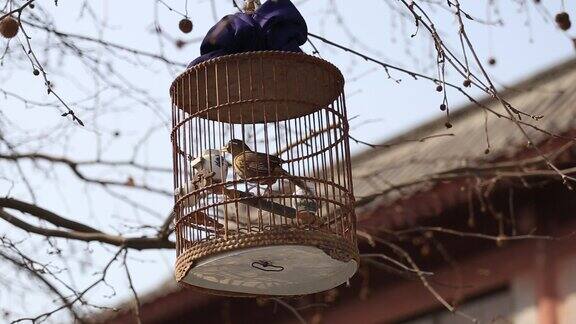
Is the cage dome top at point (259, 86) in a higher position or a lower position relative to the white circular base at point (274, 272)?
higher

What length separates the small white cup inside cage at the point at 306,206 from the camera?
502 centimetres

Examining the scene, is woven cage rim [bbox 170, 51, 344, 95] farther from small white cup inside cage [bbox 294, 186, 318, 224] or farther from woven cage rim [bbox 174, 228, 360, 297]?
woven cage rim [bbox 174, 228, 360, 297]

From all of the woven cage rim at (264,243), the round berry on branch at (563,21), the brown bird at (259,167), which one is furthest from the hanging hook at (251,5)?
the round berry on branch at (563,21)

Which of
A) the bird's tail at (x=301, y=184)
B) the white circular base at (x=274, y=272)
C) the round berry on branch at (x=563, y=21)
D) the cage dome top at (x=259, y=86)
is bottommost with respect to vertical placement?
the white circular base at (x=274, y=272)

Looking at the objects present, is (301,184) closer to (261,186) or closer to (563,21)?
(261,186)

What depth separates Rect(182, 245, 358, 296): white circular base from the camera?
489 centimetres

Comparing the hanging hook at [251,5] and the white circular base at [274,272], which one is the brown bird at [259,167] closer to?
the white circular base at [274,272]

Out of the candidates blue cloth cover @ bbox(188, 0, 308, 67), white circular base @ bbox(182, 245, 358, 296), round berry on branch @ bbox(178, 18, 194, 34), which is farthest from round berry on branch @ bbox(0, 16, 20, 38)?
white circular base @ bbox(182, 245, 358, 296)

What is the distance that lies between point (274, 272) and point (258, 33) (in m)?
0.91

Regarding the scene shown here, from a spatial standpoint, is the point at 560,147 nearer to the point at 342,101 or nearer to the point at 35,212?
the point at 342,101

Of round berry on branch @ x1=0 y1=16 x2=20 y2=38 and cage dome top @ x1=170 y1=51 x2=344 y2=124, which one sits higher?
round berry on branch @ x1=0 y1=16 x2=20 y2=38

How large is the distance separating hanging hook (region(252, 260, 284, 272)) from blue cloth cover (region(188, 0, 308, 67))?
0.81 m

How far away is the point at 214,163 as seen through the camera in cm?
510

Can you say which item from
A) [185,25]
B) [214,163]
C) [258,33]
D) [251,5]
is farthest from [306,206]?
[185,25]
